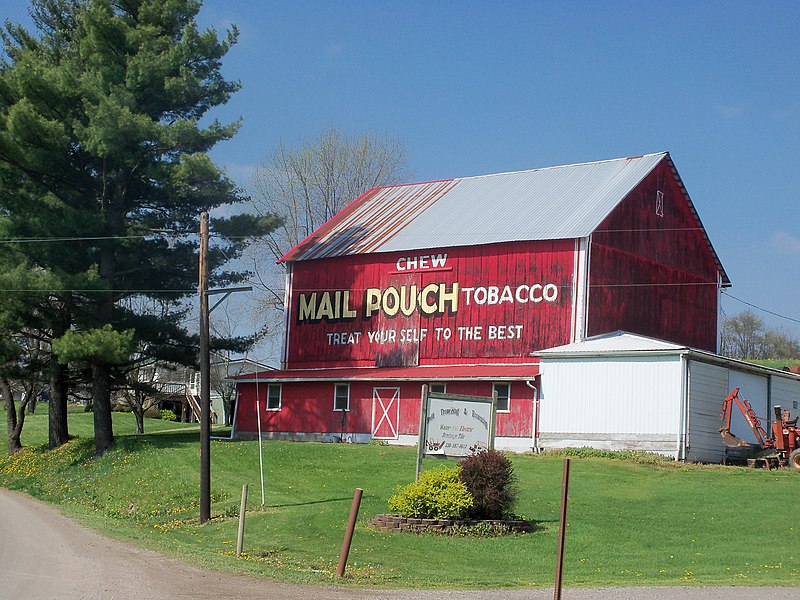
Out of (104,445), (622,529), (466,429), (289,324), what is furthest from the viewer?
(289,324)

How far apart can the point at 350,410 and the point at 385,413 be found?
1.83 m

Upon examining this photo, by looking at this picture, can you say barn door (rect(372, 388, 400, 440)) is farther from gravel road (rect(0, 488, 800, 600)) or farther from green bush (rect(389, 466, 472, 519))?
gravel road (rect(0, 488, 800, 600))

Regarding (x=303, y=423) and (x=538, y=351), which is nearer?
(x=538, y=351)

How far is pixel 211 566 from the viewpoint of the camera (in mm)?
16969

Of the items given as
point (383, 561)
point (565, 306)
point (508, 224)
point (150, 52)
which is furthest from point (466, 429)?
point (150, 52)

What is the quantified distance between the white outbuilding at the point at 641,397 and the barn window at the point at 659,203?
8.59 m

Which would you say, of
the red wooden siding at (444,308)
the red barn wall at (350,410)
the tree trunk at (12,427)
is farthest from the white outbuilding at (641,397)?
the tree trunk at (12,427)

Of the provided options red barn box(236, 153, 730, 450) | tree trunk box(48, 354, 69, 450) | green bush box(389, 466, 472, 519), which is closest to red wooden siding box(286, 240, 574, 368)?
red barn box(236, 153, 730, 450)

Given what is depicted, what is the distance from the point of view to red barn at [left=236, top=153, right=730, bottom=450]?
129 feet

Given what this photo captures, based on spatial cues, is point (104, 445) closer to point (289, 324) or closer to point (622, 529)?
point (289, 324)

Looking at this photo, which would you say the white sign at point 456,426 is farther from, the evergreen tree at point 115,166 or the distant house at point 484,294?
the evergreen tree at point 115,166

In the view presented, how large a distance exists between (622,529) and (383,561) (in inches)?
233

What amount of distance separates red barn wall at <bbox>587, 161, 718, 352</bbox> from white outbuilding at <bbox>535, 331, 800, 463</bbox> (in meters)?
3.45

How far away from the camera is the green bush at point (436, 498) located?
2066 cm
